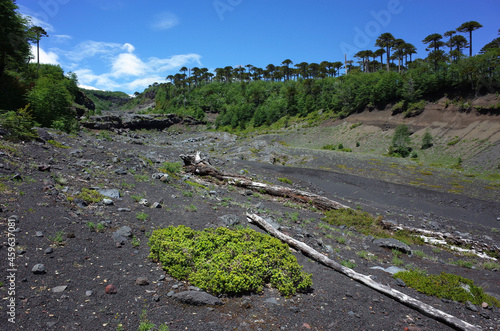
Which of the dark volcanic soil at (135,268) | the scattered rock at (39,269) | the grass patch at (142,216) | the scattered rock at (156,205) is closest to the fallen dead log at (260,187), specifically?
the dark volcanic soil at (135,268)

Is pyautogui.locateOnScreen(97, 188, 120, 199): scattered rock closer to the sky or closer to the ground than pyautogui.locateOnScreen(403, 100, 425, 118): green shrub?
closer to the ground

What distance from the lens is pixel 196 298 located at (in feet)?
16.7

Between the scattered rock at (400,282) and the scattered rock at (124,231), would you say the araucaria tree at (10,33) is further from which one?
the scattered rock at (400,282)

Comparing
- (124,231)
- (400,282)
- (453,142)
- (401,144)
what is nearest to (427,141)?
(453,142)

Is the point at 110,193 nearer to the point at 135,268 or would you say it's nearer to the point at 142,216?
the point at 142,216

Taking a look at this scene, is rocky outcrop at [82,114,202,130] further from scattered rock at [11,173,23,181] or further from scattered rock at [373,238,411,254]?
scattered rock at [373,238,411,254]

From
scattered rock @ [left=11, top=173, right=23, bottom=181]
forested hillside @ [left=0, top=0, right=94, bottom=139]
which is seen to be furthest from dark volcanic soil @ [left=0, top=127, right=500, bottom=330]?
forested hillside @ [left=0, top=0, right=94, bottom=139]

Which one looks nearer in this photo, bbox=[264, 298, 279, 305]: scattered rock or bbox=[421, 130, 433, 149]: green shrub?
bbox=[264, 298, 279, 305]: scattered rock

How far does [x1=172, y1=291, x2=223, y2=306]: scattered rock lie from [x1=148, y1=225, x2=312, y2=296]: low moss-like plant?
227 millimetres

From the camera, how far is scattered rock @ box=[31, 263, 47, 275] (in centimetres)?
499

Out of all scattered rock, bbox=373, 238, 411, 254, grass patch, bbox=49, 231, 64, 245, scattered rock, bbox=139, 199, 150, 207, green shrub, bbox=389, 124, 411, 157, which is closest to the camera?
grass patch, bbox=49, 231, 64, 245

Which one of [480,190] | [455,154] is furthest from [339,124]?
[480,190]

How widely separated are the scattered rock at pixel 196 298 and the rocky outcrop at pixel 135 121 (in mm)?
60907

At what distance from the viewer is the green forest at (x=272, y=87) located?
24656mm
